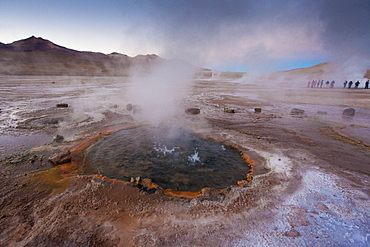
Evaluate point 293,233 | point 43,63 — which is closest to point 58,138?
point 293,233

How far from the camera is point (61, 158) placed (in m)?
3.84

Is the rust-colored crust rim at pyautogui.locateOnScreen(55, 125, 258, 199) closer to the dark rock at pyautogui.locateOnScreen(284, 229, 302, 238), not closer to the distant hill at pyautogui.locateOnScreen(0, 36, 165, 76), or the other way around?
the dark rock at pyautogui.locateOnScreen(284, 229, 302, 238)

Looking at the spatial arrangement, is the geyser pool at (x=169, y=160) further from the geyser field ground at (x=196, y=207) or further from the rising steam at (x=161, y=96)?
the rising steam at (x=161, y=96)

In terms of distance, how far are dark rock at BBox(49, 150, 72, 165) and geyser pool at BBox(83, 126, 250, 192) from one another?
37cm

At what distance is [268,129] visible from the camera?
6.70m

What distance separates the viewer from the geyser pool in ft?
11.3

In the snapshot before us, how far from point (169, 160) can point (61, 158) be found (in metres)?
2.42

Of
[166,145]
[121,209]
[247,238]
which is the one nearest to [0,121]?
[166,145]

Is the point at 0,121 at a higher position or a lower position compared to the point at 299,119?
lower

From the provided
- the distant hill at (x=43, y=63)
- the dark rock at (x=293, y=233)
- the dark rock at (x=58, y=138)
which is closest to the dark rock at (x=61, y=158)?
the dark rock at (x=58, y=138)

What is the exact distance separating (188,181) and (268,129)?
470 cm

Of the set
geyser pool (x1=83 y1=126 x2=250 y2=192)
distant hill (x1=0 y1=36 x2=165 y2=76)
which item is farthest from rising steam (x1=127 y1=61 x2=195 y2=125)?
distant hill (x1=0 y1=36 x2=165 y2=76)

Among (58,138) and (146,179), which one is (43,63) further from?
(146,179)

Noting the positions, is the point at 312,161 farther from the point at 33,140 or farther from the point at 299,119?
the point at 33,140
